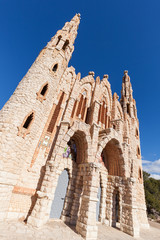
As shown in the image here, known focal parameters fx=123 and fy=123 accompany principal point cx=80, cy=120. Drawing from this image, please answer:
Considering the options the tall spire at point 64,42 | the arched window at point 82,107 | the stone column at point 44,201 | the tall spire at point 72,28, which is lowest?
the stone column at point 44,201

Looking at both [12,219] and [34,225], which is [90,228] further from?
[12,219]

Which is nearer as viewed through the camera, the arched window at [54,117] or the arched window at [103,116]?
the arched window at [54,117]

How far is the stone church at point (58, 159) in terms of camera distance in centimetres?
669

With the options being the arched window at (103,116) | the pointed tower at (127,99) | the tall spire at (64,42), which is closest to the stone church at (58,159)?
the tall spire at (64,42)

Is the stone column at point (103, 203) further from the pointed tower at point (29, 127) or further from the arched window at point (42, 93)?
the arched window at point (42, 93)

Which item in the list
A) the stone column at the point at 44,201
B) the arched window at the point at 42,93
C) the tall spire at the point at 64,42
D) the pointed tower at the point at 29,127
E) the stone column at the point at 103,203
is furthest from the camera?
the tall spire at the point at 64,42

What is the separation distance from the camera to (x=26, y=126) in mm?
Result: 8078

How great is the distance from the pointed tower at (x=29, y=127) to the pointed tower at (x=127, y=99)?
1195cm

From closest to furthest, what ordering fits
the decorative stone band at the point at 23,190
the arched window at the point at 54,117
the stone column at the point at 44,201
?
the stone column at the point at 44,201 → the decorative stone band at the point at 23,190 → the arched window at the point at 54,117

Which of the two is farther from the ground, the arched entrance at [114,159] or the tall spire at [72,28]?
the tall spire at [72,28]

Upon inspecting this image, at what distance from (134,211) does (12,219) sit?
27.0 feet

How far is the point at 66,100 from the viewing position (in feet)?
37.1

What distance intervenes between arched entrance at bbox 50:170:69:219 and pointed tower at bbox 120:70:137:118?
13245 mm

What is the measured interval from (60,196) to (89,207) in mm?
2591
